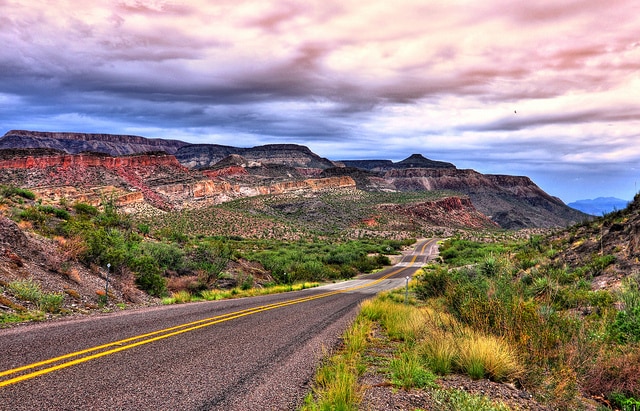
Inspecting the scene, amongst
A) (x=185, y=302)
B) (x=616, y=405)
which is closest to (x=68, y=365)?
(x=616, y=405)

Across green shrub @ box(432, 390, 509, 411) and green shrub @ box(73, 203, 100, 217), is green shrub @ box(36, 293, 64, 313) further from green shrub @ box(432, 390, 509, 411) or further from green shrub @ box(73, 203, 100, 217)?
green shrub @ box(73, 203, 100, 217)

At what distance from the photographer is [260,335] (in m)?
9.31

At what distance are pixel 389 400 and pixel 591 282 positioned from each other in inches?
500

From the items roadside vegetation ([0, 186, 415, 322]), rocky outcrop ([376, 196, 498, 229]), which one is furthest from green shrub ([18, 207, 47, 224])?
rocky outcrop ([376, 196, 498, 229])

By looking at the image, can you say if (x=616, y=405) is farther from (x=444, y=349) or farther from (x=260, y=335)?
(x=260, y=335)

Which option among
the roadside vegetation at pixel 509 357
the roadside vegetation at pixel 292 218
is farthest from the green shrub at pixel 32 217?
the roadside vegetation at pixel 292 218

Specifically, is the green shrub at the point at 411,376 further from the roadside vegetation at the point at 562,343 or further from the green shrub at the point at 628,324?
the green shrub at the point at 628,324

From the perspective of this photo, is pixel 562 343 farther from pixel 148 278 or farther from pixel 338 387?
pixel 148 278

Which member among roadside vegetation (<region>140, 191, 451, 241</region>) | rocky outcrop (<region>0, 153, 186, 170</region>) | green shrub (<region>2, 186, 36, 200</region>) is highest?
rocky outcrop (<region>0, 153, 186, 170</region>)

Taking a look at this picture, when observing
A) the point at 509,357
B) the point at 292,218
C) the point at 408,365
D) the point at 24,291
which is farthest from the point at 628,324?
the point at 292,218

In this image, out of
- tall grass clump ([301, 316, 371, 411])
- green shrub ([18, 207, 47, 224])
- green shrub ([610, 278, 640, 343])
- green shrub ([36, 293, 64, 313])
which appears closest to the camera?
tall grass clump ([301, 316, 371, 411])

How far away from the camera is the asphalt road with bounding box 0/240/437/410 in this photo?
4934mm

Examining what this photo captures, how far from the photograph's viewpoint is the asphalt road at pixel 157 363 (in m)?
4.93

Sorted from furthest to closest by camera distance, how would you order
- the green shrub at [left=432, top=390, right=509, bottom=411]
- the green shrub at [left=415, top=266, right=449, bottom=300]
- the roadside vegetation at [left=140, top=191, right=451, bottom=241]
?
the roadside vegetation at [left=140, top=191, right=451, bottom=241] → the green shrub at [left=415, top=266, right=449, bottom=300] → the green shrub at [left=432, top=390, right=509, bottom=411]
